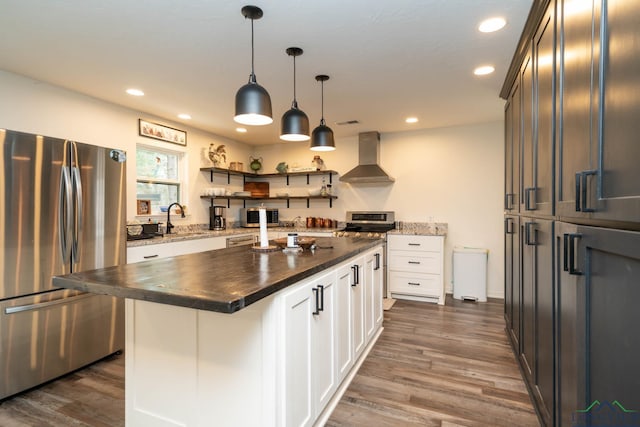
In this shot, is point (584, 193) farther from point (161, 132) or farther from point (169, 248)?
point (161, 132)

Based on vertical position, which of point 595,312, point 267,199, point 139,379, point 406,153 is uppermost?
point 406,153

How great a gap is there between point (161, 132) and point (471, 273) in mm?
4424

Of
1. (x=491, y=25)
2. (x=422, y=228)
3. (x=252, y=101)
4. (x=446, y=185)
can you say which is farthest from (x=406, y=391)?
(x=446, y=185)

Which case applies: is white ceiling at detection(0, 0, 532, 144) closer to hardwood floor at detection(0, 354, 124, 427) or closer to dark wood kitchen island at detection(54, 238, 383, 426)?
dark wood kitchen island at detection(54, 238, 383, 426)

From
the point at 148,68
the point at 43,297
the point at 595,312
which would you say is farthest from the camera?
the point at 148,68

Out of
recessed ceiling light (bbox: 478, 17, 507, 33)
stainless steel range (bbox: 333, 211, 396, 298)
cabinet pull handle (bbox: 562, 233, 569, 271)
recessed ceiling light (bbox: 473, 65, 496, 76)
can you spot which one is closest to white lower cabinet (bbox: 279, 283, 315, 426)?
cabinet pull handle (bbox: 562, 233, 569, 271)

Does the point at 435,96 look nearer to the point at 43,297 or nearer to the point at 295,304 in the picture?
the point at 295,304

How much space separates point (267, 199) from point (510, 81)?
4.07 meters

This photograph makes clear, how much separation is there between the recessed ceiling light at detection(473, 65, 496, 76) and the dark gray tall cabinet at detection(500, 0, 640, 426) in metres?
0.68

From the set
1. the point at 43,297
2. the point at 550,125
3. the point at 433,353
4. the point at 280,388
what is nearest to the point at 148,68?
the point at 43,297

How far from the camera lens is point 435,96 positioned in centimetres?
329

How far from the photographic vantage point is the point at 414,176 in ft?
15.7

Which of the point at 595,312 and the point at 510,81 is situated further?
the point at 510,81

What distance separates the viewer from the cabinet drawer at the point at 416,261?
13.5ft
